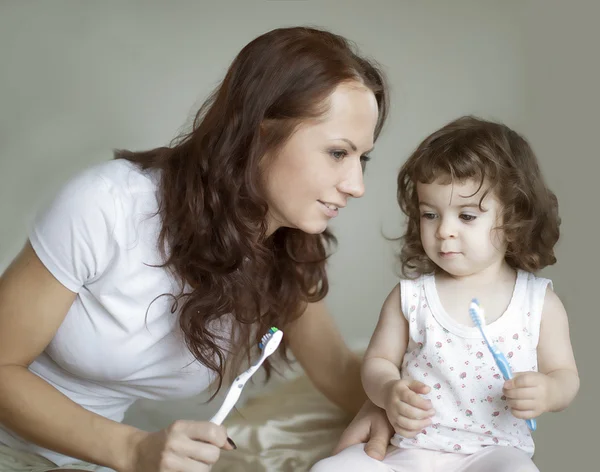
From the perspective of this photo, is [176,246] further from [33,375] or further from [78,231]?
[33,375]

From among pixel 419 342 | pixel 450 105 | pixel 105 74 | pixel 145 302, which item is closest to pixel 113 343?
pixel 145 302

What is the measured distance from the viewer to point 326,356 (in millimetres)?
2049

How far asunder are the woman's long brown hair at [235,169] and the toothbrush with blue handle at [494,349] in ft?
1.54

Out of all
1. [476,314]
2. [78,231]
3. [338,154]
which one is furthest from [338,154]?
[78,231]

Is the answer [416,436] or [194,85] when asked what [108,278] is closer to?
[416,436]

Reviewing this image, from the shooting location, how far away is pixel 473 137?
1.65m

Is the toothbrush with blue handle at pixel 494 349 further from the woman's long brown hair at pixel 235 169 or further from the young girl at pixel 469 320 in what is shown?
the woman's long brown hair at pixel 235 169

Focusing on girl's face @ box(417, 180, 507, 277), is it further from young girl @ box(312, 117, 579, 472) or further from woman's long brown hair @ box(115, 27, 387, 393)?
woman's long brown hair @ box(115, 27, 387, 393)

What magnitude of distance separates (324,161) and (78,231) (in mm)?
491

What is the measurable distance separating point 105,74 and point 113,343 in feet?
5.09

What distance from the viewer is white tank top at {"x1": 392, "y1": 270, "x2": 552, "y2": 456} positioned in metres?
1.58

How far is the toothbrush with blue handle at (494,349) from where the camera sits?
1.47m

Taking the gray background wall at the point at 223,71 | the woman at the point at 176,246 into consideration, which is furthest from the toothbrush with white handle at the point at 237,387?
the gray background wall at the point at 223,71

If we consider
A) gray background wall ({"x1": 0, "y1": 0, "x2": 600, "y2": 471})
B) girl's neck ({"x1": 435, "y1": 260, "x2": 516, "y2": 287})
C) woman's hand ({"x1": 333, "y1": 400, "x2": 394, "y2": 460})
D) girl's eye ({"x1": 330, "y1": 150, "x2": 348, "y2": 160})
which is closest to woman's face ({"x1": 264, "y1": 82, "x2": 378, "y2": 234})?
girl's eye ({"x1": 330, "y1": 150, "x2": 348, "y2": 160})
